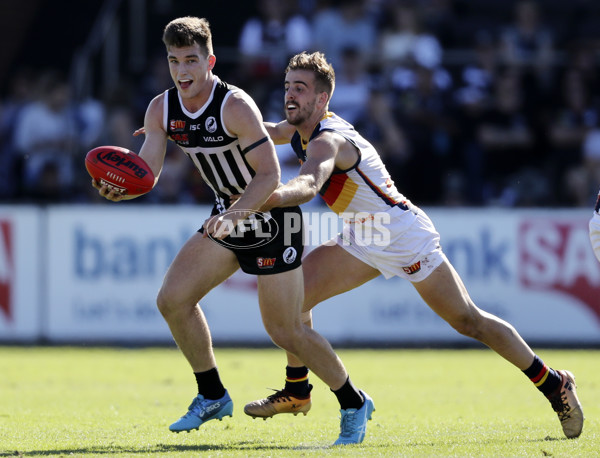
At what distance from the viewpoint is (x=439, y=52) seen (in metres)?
15.1

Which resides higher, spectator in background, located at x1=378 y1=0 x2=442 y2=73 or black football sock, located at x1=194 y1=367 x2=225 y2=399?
spectator in background, located at x1=378 y1=0 x2=442 y2=73

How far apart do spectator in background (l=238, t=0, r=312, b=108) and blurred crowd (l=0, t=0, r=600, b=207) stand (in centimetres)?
2

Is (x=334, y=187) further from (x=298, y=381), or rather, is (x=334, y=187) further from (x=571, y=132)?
(x=571, y=132)

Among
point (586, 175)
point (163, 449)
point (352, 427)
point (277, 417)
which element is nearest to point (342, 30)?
point (586, 175)

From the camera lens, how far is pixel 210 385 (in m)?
6.34

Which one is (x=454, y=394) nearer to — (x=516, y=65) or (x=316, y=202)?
(x=316, y=202)

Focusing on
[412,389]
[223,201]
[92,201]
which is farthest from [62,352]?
[223,201]

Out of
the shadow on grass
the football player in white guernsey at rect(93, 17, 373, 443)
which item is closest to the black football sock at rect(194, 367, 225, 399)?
the football player in white guernsey at rect(93, 17, 373, 443)

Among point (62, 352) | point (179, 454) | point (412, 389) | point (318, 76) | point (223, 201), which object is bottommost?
point (62, 352)

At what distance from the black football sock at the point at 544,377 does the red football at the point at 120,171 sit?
2645 mm

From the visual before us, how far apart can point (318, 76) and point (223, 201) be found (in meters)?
0.98

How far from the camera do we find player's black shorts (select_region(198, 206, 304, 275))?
6.17 meters

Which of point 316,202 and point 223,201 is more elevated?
point 223,201

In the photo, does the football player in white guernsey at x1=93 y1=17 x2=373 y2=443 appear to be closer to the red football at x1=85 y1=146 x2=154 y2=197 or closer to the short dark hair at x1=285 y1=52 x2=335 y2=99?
the red football at x1=85 y1=146 x2=154 y2=197
